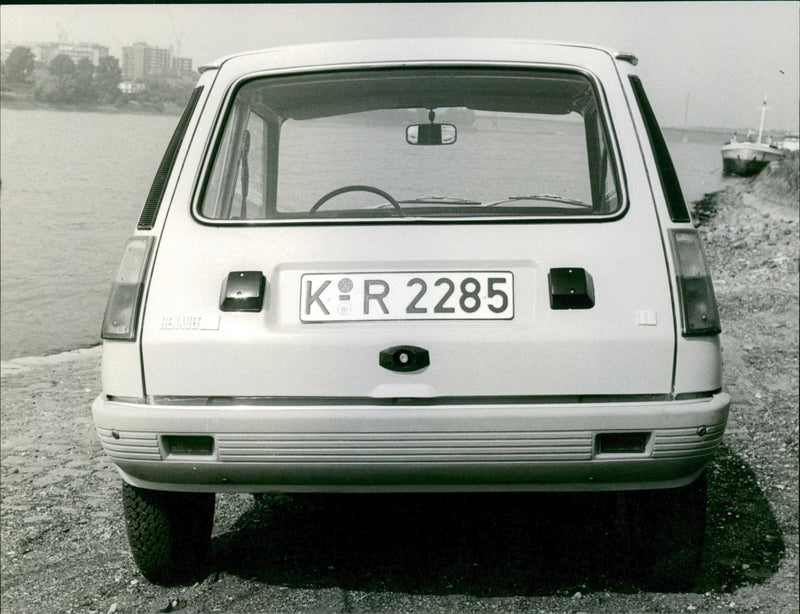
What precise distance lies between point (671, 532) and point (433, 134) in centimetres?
165

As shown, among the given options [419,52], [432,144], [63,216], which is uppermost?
[419,52]

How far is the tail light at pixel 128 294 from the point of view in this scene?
118 inches

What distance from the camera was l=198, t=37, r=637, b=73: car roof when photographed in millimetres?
3311

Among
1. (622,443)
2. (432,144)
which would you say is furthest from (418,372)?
(432,144)

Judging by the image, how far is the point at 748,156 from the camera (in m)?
85.9

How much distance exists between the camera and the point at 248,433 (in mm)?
2891

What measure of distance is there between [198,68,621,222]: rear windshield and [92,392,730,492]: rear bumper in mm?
776

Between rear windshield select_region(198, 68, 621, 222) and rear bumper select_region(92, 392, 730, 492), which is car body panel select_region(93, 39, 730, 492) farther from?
rear windshield select_region(198, 68, 621, 222)

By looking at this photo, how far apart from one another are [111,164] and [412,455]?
154 ft

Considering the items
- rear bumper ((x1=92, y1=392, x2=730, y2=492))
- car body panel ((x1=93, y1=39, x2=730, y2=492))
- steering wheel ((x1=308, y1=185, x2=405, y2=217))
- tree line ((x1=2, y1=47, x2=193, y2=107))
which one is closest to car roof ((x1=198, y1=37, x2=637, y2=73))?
steering wheel ((x1=308, y1=185, x2=405, y2=217))

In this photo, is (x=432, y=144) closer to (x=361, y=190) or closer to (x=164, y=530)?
(x=361, y=190)

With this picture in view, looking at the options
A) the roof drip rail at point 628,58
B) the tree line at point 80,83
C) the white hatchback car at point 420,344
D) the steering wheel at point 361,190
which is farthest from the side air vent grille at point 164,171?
the tree line at point 80,83

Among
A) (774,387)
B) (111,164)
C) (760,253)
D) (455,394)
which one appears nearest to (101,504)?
(455,394)

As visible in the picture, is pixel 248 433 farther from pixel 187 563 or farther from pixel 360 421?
pixel 187 563
